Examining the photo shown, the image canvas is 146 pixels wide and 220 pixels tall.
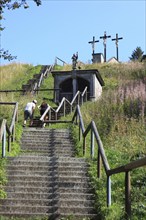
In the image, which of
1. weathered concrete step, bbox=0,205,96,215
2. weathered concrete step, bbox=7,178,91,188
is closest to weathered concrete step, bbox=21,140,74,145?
weathered concrete step, bbox=7,178,91,188

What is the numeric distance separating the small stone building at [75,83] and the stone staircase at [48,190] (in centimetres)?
1701

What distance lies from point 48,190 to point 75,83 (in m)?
19.7

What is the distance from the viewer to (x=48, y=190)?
379 inches

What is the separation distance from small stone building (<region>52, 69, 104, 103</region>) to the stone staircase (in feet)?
55.8

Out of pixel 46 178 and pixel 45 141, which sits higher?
pixel 45 141

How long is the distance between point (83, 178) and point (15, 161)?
1.76 m

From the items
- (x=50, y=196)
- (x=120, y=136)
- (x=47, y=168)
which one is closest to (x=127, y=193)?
(x=50, y=196)

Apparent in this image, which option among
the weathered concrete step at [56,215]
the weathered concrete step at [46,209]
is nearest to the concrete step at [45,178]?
the weathered concrete step at [46,209]

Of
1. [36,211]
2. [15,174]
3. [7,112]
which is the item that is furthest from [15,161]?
[7,112]

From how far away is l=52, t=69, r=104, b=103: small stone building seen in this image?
1125 inches

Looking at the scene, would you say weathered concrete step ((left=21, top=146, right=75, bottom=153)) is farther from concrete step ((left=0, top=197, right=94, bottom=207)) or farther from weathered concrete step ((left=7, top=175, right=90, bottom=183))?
concrete step ((left=0, top=197, right=94, bottom=207))

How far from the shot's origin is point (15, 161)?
1107cm

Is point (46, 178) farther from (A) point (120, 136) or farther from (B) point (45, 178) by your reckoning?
(A) point (120, 136)

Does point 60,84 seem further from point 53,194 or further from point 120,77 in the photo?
point 53,194
